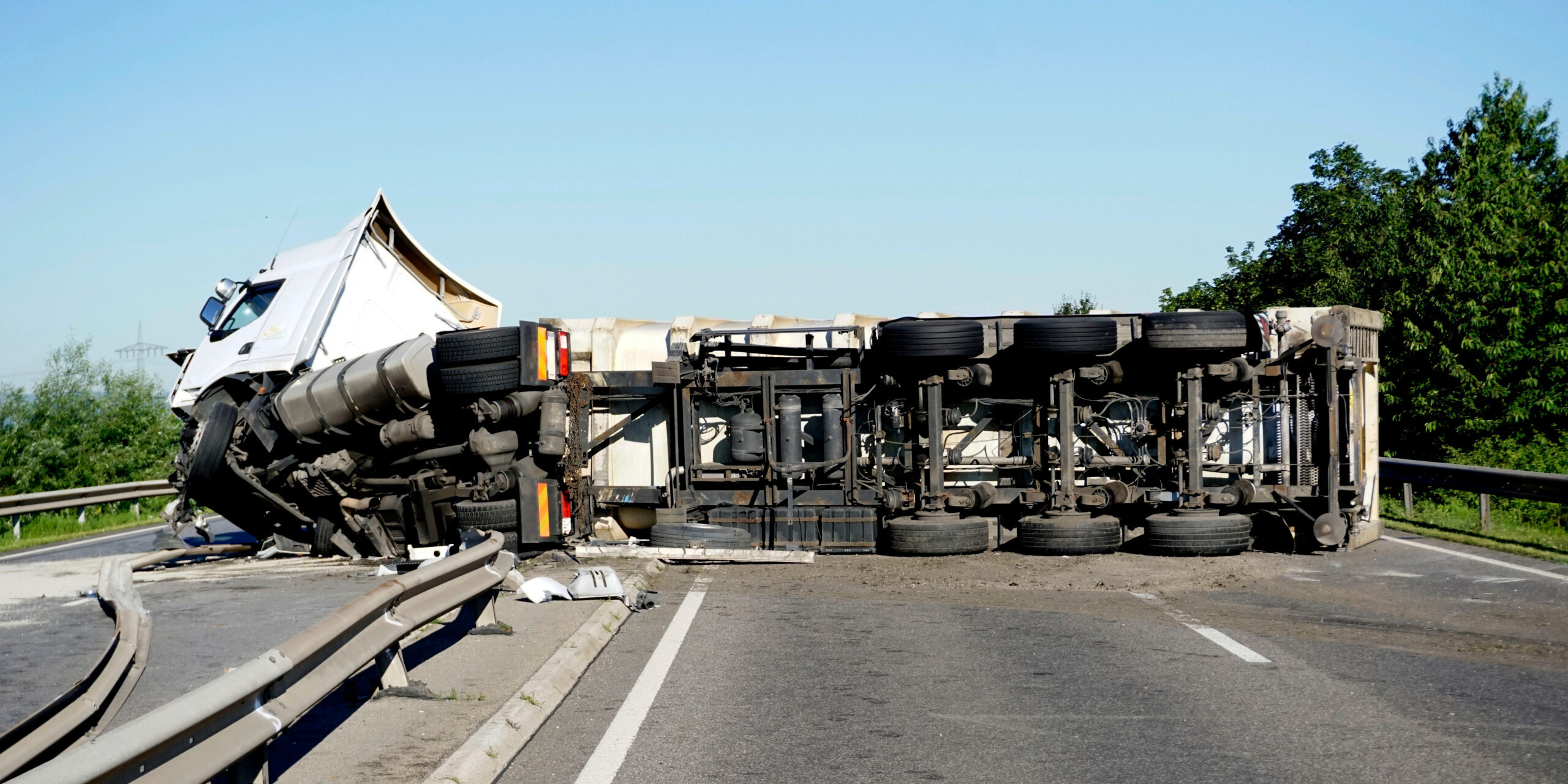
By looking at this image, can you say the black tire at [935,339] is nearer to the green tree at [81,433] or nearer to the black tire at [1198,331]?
the black tire at [1198,331]

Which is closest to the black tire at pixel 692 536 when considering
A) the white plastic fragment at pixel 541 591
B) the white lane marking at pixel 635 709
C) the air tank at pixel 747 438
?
the air tank at pixel 747 438

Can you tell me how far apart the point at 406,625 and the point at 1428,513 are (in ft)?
54.4

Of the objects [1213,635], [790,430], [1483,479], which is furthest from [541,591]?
[1483,479]

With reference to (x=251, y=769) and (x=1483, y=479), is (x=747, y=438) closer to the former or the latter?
(x=1483, y=479)

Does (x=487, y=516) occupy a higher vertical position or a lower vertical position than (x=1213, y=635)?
higher

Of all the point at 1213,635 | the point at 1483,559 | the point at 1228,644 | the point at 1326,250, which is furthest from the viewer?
the point at 1326,250

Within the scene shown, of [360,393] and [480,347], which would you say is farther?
[360,393]

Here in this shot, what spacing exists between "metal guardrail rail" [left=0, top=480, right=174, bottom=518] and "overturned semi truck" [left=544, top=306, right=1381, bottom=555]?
954 cm

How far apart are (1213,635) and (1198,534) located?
4.62 m

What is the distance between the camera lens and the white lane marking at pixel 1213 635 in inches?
324

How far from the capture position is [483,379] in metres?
14.2

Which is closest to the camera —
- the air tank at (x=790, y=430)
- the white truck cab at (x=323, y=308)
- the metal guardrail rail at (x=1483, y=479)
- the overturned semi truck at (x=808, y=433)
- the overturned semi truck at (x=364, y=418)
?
the metal guardrail rail at (x=1483, y=479)

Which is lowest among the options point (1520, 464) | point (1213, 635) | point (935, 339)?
point (1213, 635)

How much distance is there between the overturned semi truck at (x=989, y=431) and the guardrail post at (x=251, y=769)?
952 cm
